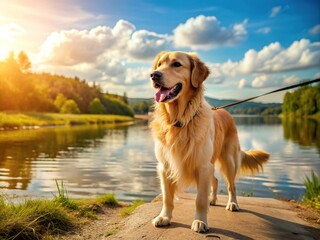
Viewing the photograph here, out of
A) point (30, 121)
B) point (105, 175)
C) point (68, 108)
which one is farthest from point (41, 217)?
point (68, 108)

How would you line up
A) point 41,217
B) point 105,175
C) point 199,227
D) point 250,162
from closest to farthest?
1. point 199,227
2. point 41,217
3. point 250,162
4. point 105,175

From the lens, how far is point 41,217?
190 inches

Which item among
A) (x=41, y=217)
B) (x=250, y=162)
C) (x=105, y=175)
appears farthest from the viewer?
(x=105, y=175)

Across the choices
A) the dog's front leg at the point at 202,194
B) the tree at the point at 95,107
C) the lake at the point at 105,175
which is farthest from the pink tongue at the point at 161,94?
the tree at the point at 95,107

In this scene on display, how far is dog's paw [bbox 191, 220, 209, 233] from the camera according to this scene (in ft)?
14.1

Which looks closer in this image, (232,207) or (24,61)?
(232,207)

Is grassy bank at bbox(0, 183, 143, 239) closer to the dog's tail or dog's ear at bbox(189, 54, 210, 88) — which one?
the dog's tail

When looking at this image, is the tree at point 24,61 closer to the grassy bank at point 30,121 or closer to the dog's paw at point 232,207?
the grassy bank at point 30,121

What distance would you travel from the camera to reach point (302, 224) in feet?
16.8

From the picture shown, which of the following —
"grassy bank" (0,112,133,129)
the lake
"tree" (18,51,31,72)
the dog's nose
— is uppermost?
"tree" (18,51,31,72)

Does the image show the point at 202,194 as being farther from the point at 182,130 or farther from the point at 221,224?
the point at 182,130

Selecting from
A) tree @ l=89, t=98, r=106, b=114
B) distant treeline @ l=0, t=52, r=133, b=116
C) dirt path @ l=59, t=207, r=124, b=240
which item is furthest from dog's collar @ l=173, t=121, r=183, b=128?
tree @ l=89, t=98, r=106, b=114

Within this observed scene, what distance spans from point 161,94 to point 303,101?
10104 cm

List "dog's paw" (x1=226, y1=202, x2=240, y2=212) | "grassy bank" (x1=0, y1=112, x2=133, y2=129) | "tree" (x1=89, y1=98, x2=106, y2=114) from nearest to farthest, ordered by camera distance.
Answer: "dog's paw" (x1=226, y1=202, x2=240, y2=212) < "grassy bank" (x1=0, y1=112, x2=133, y2=129) < "tree" (x1=89, y1=98, x2=106, y2=114)
